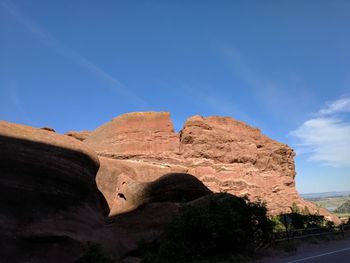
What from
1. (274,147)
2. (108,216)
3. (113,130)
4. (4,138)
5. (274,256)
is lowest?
(274,256)

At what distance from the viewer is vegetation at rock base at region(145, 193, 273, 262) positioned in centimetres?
1695

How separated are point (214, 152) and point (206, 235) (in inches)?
2172

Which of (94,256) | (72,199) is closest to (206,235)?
(94,256)

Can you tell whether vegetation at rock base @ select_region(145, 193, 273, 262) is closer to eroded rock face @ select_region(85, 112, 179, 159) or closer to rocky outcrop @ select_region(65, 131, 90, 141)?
eroded rock face @ select_region(85, 112, 179, 159)

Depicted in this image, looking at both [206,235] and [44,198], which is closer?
[44,198]

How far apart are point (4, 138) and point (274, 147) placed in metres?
68.9

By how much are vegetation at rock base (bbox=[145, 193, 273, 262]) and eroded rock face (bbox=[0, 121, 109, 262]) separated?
312cm

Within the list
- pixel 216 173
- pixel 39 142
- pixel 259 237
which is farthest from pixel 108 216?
pixel 216 173

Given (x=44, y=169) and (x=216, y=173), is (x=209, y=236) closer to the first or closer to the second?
(x=44, y=169)

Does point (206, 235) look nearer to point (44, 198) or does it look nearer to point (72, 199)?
point (72, 199)

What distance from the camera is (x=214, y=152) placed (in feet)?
239

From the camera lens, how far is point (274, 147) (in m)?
80.8

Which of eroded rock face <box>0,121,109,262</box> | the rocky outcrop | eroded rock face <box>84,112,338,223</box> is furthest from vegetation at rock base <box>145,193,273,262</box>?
the rocky outcrop

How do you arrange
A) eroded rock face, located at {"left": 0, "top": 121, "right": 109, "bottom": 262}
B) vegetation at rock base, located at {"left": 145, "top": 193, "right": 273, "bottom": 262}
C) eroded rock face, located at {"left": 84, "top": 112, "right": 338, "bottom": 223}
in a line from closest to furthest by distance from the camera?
eroded rock face, located at {"left": 0, "top": 121, "right": 109, "bottom": 262}
vegetation at rock base, located at {"left": 145, "top": 193, "right": 273, "bottom": 262}
eroded rock face, located at {"left": 84, "top": 112, "right": 338, "bottom": 223}
